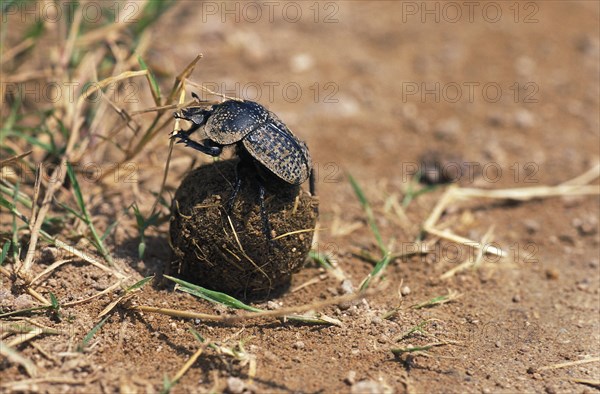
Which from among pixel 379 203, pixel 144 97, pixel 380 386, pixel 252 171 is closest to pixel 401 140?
pixel 379 203

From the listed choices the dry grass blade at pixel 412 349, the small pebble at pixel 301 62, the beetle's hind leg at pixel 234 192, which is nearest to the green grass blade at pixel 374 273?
the dry grass blade at pixel 412 349

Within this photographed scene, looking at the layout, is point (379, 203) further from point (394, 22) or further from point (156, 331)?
point (394, 22)

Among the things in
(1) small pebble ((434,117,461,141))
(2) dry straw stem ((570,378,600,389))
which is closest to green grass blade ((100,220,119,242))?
(2) dry straw stem ((570,378,600,389))

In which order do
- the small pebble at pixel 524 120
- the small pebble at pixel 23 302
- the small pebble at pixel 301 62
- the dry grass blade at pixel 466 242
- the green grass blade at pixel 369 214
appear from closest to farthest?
the small pebble at pixel 23 302
the green grass blade at pixel 369 214
the dry grass blade at pixel 466 242
the small pebble at pixel 524 120
the small pebble at pixel 301 62

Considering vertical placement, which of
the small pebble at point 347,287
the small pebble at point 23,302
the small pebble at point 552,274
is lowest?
the small pebble at point 552,274

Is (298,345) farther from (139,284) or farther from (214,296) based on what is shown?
(139,284)

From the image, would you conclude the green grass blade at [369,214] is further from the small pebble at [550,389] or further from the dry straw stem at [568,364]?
the small pebble at [550,389]

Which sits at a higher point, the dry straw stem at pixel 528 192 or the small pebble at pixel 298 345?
the small pebble at pixel 298 345

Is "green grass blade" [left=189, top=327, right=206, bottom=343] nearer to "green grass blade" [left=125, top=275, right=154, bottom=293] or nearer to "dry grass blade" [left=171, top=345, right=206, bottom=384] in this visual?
"dry grass blade" [left=171, top=345, right=206, bottom=384]
